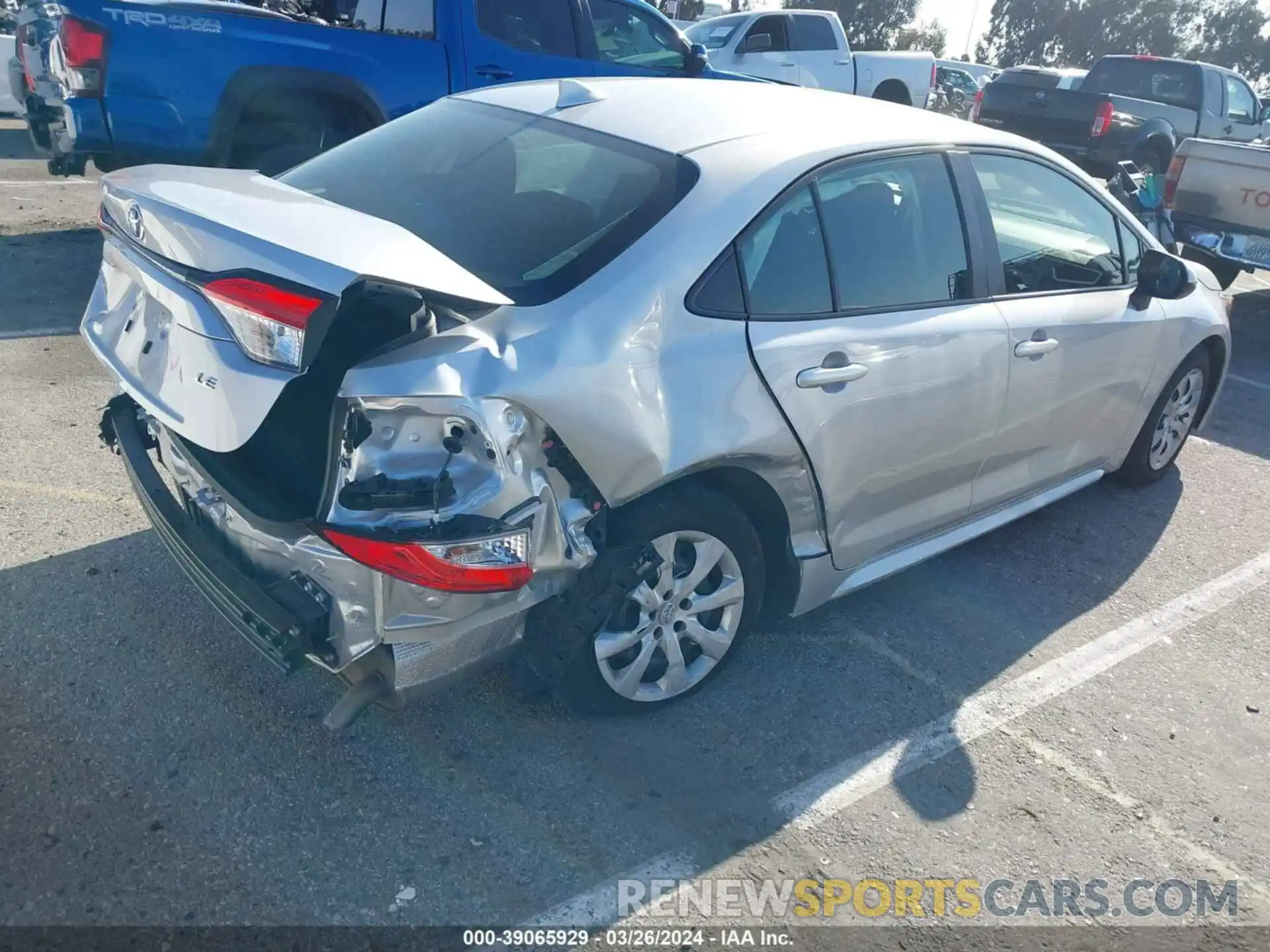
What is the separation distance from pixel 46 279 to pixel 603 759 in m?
5.75

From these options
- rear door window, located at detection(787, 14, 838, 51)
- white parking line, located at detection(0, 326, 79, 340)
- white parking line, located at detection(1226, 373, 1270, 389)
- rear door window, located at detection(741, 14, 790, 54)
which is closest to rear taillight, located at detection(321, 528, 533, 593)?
white parking line, located at detection(0, 326, 79, 340)

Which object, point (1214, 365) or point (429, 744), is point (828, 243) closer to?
point (429, 744)

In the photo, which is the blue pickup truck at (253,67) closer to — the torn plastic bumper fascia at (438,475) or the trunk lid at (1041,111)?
the torn plastic bumper fascia at (438,475)

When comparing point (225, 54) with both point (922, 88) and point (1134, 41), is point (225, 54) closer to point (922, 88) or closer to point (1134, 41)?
point (922, 88)

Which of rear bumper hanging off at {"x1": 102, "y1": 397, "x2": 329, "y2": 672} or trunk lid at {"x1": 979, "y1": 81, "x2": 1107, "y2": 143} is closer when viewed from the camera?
rear bumper hanging off at {"x1": 102, "y1": 397, "x2": 329, "y2": 672}

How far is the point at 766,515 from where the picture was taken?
10.8 ft

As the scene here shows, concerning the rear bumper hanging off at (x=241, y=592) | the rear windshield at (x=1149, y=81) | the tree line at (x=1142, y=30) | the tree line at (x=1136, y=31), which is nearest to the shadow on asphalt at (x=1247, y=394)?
the rear bumper hanging off at (x=241, y=592)

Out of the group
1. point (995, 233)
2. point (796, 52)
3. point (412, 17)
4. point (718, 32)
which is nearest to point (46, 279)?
point (412, 17)

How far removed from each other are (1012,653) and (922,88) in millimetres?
16215

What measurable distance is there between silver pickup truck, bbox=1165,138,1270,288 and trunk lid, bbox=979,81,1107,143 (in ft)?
15.6

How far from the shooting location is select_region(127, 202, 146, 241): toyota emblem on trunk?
2.86m

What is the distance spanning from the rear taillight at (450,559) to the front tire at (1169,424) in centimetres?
361

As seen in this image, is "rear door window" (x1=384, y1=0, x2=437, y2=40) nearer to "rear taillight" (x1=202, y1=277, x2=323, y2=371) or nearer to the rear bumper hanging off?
the rear bumper hanging off

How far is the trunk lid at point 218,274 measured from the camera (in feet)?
7.93
